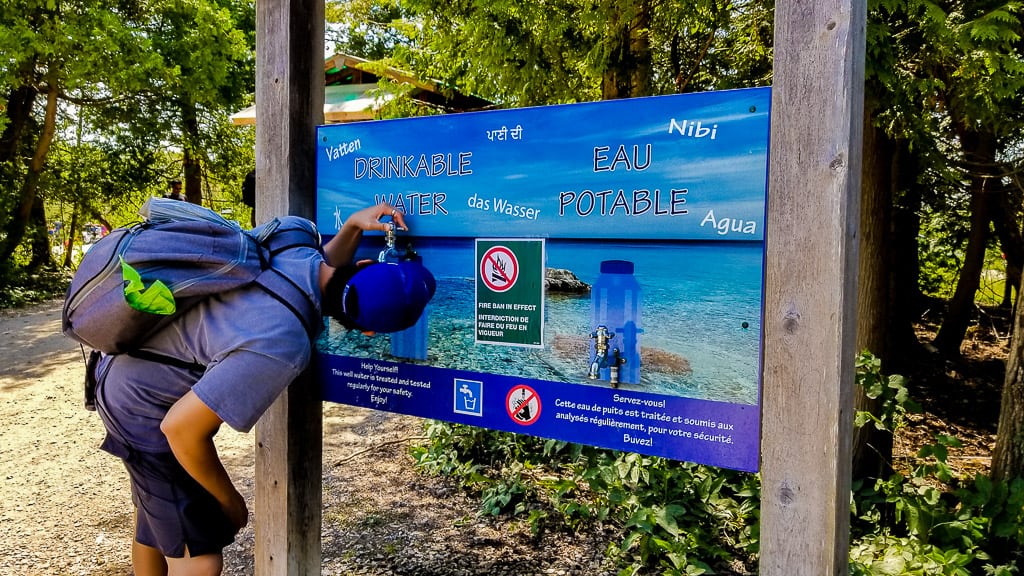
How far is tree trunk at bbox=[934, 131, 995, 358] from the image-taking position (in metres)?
6.46

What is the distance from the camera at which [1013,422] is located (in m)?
3.50

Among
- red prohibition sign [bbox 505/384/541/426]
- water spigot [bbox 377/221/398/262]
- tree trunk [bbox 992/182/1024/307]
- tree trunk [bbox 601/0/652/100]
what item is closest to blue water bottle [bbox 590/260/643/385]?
red prohibition sign [bbox 505/384/541/426]

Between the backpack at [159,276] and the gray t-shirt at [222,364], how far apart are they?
0.04 m

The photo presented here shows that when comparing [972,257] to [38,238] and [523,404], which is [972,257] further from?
[38,238]

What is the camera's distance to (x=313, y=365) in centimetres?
271

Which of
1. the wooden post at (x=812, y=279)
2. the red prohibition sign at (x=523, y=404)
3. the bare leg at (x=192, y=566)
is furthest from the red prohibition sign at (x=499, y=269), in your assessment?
the bare leg at (x=192, y=566)

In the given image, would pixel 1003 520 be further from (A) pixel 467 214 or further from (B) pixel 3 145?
(B) pixel 3 145

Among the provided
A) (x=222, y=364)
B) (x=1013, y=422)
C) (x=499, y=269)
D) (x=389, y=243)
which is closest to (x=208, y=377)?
(x=222, y=364)

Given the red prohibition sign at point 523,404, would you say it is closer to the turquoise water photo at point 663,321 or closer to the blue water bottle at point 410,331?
the turquoise water photo at point 663,321

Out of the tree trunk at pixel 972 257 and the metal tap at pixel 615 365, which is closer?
the metal tap at pixel 615 365

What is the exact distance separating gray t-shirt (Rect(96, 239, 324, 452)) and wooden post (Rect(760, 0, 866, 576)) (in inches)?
50.3

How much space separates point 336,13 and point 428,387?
6.30 meters

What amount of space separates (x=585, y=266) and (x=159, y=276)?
117cm

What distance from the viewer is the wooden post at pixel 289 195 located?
263 centimetres
